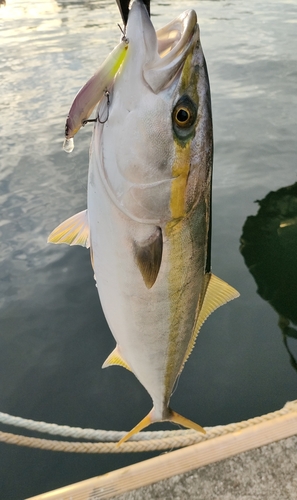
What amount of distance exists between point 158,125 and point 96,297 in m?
3.70

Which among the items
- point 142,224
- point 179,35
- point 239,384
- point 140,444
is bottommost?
point 239,384

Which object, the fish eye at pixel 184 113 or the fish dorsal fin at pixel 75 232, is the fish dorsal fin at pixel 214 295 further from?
the fish eye at pixel 184 113

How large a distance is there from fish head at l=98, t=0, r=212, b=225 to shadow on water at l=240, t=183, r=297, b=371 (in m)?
3.10

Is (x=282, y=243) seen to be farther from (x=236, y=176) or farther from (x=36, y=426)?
(x=36, y=426)

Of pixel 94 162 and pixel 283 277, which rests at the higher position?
pixel 94 162

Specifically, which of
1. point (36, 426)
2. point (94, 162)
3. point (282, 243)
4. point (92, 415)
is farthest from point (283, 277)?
point (94, 162)

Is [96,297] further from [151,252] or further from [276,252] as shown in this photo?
[151,252]

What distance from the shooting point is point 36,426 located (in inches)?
107

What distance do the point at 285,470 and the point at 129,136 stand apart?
1.97 metres

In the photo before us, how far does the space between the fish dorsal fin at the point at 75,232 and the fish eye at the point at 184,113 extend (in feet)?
1.68

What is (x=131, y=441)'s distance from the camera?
8.95ft

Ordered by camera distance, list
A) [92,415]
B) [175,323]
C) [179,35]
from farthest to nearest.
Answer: [92,415], [175,323], [179,35]

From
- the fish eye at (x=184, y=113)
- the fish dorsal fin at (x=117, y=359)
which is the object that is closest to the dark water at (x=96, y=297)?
the fish dorsal fin at (x=117, y=359)

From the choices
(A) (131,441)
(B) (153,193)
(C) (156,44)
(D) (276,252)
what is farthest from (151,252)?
(D) (276,252)
